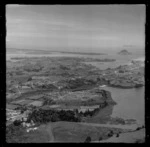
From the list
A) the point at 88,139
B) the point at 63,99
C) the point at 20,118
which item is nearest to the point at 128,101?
the point at 88,139

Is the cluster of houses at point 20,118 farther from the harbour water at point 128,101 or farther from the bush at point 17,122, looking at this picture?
the harbour water at point 128,101

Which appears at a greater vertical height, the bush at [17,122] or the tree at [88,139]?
the bush at [17,122]

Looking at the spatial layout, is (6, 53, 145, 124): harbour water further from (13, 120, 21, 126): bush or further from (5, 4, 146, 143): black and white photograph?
(13, 120, 21, 126): bush

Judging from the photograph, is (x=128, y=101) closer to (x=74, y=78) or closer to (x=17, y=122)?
(x=74, y=78)

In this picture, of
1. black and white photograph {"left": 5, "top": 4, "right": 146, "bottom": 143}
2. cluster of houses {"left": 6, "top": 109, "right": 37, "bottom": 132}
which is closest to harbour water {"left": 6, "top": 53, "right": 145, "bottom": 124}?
black and white photograph {"left": 5, "top": 4, "right": 146, "bottom": 143}

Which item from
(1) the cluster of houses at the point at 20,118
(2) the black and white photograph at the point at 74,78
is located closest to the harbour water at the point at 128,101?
(2) the black and white photograph at the point at 74,78

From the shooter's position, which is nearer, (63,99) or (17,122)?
(17,122)

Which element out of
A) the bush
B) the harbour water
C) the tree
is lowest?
the tree

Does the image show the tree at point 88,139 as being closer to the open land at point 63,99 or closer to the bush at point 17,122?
the open land at point 63,99

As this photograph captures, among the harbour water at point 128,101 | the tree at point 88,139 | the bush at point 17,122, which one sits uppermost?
the harbour water at point 128,101

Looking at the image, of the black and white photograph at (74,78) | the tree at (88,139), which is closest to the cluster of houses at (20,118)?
the black and white photograph at (74,78)
